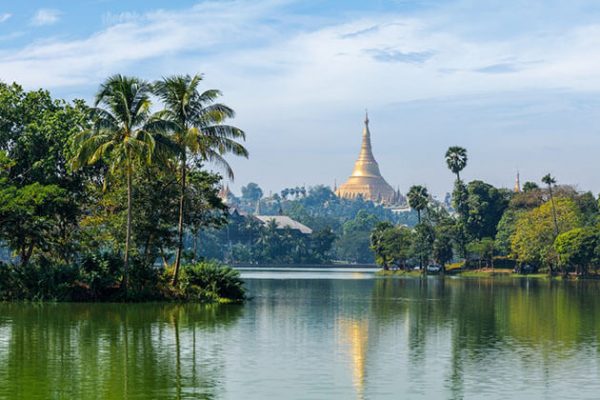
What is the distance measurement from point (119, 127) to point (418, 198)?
9764 cm

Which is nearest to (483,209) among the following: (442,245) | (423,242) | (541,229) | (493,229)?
(493,229)

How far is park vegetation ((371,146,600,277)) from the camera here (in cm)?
12812

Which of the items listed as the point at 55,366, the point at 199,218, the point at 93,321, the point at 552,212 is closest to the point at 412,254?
the point at 552,212

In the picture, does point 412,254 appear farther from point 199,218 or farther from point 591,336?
point 591,336

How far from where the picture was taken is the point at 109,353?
3294cm

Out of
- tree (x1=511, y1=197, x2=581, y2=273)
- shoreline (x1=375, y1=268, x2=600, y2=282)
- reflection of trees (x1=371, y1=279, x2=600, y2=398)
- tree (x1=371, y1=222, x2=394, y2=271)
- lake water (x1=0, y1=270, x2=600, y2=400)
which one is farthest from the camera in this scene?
tree (x1=371, y1=222, x2=394, y2=271)

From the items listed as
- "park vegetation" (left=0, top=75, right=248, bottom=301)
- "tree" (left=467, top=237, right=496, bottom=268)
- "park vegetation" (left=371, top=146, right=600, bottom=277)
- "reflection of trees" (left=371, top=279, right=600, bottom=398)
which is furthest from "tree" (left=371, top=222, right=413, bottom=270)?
"park vegetation" (left=0, top=75, right=248, bottom=301)

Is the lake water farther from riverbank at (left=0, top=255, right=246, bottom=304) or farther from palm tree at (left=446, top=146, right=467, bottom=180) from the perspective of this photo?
palm tree at (left=446, top=146, right=467, bottom=180)

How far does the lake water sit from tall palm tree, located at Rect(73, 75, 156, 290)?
7747mm

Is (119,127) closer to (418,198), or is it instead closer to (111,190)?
(111,190)

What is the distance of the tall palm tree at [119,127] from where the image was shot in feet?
181

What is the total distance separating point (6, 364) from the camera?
29.6 metres

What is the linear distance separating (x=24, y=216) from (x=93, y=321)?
632 inches

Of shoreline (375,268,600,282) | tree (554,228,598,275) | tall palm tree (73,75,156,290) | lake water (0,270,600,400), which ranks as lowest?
lake water (0,270,600,400)
